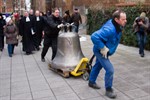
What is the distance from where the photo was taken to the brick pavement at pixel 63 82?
548 cm

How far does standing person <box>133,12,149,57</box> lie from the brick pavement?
38 cm

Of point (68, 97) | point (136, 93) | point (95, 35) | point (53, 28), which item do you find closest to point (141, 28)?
point (53, 28)

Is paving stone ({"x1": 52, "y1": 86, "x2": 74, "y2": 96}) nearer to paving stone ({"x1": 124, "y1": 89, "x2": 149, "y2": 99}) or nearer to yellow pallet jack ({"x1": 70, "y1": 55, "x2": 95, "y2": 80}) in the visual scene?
yellow pallet jack ({"x1": 70, "y1": 55, "x2": 95, "y2": 80})

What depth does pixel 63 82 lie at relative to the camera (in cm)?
642

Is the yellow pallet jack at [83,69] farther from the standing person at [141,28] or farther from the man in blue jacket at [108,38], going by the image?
the standing person at [141,28]

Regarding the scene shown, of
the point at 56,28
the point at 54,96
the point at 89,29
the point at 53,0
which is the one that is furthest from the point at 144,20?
the point at 53,0

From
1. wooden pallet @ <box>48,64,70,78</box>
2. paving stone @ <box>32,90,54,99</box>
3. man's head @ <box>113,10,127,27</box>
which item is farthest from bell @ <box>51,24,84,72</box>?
man's head @ <box>113,10,127,27</box>

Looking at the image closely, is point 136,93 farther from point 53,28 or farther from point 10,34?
point 10,34

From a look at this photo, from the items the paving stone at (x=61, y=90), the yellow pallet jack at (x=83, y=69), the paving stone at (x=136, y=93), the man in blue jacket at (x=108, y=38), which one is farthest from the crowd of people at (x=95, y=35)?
the yellow pallet jack at (x=83, y=69)

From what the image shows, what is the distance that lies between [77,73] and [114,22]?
2.00 metres

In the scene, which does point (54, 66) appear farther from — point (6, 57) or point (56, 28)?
point (6, 57)

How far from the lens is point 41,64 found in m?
8.56

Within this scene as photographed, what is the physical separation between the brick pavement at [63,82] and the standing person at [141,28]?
378 mm

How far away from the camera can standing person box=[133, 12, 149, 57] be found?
356 inches
